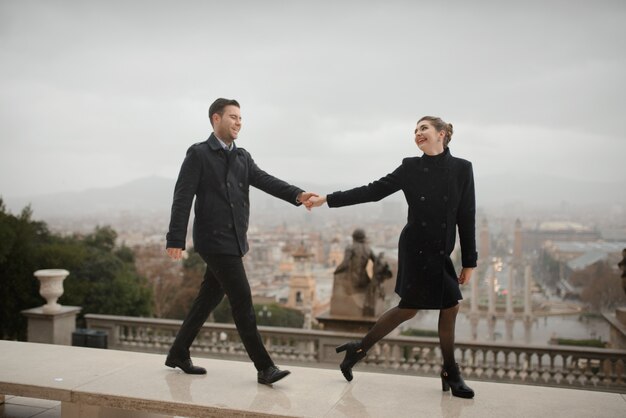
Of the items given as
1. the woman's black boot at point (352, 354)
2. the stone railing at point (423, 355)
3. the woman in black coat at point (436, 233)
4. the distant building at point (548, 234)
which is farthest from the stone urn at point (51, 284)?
the distant building at point (548, 234)

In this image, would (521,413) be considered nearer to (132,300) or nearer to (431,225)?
(431,225)

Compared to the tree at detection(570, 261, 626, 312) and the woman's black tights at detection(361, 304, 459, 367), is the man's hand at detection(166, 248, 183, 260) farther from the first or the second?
the tree at detection(570, 261, 626, 312)

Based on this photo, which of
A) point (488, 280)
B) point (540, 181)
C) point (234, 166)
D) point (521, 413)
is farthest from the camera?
point (540, 181)

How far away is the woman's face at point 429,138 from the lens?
128 inches

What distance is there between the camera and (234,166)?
358 cm

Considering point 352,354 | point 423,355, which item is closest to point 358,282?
point 423,355

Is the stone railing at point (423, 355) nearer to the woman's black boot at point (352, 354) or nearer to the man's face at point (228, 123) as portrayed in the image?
the woman's black boot at point (352, 354)

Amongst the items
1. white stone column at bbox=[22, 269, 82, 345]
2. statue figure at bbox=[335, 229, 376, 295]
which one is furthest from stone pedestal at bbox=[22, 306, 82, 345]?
statue figure at bbox=[335, 229, 376, 295]

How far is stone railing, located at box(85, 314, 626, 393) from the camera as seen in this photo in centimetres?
748

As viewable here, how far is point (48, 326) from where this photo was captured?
8.58 m

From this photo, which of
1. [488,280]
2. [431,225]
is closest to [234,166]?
[431,225]

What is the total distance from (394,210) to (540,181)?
→ 584 inches

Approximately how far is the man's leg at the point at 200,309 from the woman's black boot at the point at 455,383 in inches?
60.5

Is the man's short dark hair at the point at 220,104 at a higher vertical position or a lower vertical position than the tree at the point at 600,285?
higher
